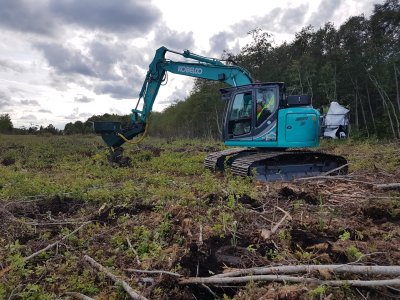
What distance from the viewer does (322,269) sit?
342 centimetres

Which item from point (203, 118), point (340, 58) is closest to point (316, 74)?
point (340, 58)

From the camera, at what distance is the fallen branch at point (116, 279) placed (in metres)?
3.53

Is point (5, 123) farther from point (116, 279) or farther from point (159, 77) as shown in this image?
point (116, 279)

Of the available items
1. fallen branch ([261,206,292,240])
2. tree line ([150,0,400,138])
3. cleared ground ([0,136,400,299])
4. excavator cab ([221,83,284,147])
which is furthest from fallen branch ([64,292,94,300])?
tree line ([150,0,400,138])

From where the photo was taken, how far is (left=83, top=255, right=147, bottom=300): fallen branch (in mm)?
3526

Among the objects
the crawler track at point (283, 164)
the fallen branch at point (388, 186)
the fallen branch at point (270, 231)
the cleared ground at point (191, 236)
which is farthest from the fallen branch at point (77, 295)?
the crawler track at point (283, 164)

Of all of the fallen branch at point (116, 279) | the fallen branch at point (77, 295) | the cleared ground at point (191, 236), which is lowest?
the fallen branch at point (77, 295)

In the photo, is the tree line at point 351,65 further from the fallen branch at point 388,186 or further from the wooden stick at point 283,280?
the wooden stick at point 283,280

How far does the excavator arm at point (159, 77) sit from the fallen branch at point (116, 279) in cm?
808

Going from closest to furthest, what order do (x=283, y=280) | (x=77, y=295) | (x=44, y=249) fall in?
1. (x=283, y=280)
2. (x=77, y=295)
3. (x=44, y=249)

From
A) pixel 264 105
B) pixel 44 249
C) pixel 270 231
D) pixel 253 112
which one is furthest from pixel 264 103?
pixel 44 249

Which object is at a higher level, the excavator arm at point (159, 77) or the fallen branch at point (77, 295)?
the excavator arm at point (159, 77)

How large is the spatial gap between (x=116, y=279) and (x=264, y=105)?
7.31m

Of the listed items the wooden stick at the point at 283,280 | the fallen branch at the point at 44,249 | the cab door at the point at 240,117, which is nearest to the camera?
the wooden stick at the point at 283,280
